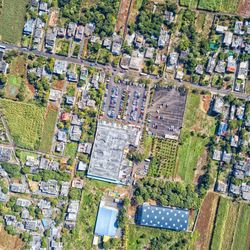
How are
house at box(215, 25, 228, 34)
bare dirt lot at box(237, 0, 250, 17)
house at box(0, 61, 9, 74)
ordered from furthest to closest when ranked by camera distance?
bare dirt lot at box(237, 0, 250, 17)
house at box(215, 25, 228, 34)
house at box(0, 61, 9, 74)

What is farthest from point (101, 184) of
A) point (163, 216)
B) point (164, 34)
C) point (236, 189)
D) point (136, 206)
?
point (164, 34)

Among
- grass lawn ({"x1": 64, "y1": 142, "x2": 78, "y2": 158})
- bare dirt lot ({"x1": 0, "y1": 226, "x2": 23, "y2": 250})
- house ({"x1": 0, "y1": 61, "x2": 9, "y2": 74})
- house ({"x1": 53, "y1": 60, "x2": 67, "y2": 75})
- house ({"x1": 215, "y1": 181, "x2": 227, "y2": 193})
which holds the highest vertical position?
house ({"x1": 53, "y1": 60, "x2": 67, "y2": 75})

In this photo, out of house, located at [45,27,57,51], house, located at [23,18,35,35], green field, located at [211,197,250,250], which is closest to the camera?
house, located at [23,18,35,35]

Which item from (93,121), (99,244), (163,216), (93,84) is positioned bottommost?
(99,244)

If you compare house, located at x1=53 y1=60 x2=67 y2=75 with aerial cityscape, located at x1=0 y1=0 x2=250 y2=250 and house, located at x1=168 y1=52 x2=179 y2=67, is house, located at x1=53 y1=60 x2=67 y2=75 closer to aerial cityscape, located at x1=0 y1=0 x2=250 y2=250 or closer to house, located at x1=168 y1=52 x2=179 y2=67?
aerial cityscape, located at x1=0 y1=0 x2=250 y2=250

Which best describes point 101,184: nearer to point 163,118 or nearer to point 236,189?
point 163,118

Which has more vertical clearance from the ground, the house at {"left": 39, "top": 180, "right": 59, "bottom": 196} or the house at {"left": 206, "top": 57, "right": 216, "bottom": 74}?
the house at {"left": 206, "top": 57, "right": 216, "bottom": 74}

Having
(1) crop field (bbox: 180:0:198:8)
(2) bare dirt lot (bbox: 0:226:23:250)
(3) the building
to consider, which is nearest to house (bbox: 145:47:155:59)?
(1) crop field (bbox: 180:0:198:8)

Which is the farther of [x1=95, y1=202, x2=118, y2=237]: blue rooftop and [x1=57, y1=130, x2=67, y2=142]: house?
[x1=95, y1=202, x2=118, y2=237]: blue rooftop
